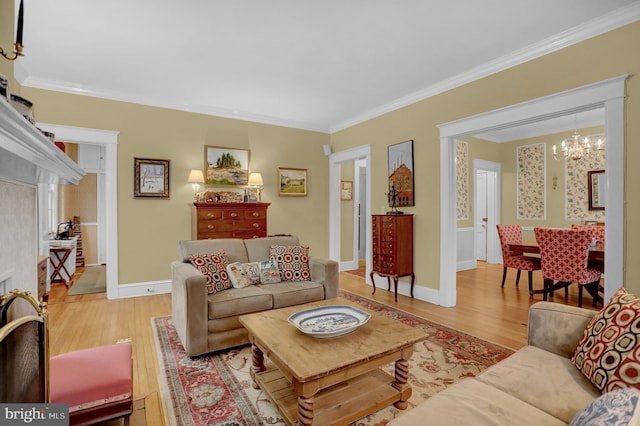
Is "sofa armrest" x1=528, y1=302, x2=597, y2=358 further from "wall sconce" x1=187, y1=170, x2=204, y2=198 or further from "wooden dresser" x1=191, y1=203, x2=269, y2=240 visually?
"wall sconce" x1=187, y1=170, x2=204, y2=198

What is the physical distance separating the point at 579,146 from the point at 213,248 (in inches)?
211

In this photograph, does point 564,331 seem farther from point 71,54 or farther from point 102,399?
point 71,54

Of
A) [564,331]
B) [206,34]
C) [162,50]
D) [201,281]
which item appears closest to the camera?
[564,331]

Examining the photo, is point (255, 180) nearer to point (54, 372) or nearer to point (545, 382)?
point (54, 372)

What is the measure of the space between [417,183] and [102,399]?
3.96 meters

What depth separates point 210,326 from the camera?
2.58 metres

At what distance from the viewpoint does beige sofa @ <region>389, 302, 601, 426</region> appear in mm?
1141

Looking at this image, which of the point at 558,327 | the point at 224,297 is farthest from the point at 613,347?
the point at 224,297

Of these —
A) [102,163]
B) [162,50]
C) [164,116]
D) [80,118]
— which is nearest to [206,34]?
[162,50]

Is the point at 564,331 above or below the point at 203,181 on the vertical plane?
below

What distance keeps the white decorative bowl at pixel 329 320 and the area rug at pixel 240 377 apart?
51 cm

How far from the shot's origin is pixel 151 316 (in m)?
3.56

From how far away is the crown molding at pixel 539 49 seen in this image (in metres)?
2.54

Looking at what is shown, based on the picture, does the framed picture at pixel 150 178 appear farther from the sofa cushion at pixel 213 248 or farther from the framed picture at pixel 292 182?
the framed picture at pixel 292 182
